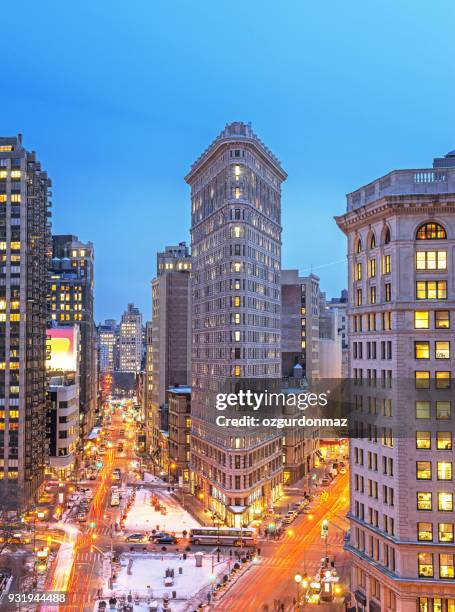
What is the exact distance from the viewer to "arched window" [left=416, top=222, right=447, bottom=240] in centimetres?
6525

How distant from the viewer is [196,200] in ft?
447

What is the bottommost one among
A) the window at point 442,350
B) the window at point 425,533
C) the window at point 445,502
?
the window at point 425,533

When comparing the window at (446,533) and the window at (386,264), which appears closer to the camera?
the window at (446,533)

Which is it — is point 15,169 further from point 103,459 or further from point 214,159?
point 103,459

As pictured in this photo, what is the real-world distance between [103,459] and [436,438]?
133288mm

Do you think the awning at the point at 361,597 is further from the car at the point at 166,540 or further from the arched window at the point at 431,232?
the arched window at the point at 431,232

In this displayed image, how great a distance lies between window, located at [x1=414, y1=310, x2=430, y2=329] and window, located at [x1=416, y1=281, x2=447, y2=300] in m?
1.35

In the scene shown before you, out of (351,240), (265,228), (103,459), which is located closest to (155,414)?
(103,459)

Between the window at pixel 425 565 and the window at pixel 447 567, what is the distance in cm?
85

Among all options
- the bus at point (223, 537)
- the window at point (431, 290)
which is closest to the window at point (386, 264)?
the window at point (431, 290)

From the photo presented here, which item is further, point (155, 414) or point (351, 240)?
point (155, 414)

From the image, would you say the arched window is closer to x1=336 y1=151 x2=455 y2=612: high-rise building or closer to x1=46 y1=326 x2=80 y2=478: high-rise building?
x1=336 y1=151 x2=455 y2=612: high-rise building

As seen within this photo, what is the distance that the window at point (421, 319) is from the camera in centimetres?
6519

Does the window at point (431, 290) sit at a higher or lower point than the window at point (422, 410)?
higher
